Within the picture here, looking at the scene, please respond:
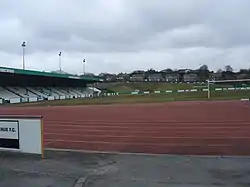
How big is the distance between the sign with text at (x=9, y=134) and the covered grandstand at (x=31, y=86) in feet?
136

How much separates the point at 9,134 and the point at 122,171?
348 centimetres

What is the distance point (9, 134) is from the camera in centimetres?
952

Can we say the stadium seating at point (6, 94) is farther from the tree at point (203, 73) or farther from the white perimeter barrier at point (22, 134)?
the tree at point (203, 73)

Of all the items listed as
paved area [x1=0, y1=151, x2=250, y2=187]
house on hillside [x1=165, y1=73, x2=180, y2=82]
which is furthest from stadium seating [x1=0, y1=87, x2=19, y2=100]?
house on hillside [x1=165, y1=73, x2=180, y2=82]

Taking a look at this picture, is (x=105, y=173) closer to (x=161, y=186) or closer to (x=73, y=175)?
(x=73, y=175)

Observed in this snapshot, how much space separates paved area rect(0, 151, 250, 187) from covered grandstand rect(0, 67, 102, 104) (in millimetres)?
42781

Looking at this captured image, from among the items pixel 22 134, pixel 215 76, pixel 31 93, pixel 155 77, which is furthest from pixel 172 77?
pixel 22 134

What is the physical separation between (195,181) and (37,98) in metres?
55.7

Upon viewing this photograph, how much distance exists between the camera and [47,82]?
74062 millimetres

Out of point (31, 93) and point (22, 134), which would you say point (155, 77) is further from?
point (22, 134)

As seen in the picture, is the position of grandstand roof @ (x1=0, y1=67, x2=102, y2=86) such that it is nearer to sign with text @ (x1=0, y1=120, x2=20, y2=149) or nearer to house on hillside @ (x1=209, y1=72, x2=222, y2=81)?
sign with text @ (x1=0, y1=120, x2=20, y2=149)

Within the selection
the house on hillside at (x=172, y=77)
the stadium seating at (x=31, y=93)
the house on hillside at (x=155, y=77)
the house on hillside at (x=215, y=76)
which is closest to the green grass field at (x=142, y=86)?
the house on hillside at (x=215, y=76)

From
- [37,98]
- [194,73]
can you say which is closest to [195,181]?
[37,98]

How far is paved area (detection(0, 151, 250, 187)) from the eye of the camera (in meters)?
6.74
